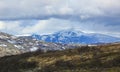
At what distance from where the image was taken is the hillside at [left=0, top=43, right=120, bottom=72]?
356 ft

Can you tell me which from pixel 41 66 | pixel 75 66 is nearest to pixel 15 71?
pixel 41 66

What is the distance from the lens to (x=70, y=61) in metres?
126

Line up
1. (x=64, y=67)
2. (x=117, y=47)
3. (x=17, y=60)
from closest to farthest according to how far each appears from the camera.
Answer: (x=64, y=67) < (x=117, y=47) < (x=17, y=60)

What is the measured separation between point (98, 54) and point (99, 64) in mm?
16277

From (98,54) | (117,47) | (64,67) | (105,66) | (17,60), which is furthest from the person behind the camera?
(17,60)

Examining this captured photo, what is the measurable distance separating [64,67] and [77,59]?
14.8 meters

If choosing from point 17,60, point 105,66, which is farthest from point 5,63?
point 105,66

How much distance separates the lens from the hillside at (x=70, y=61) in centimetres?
10863

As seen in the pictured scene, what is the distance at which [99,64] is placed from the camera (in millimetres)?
109875

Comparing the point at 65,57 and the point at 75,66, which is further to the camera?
the point at 65,57

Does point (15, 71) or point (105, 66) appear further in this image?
point (15, 71)

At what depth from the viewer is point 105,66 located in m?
105

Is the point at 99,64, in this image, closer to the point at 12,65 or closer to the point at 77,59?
the point at 77,59

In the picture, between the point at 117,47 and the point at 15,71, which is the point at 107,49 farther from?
the point at 15,71
